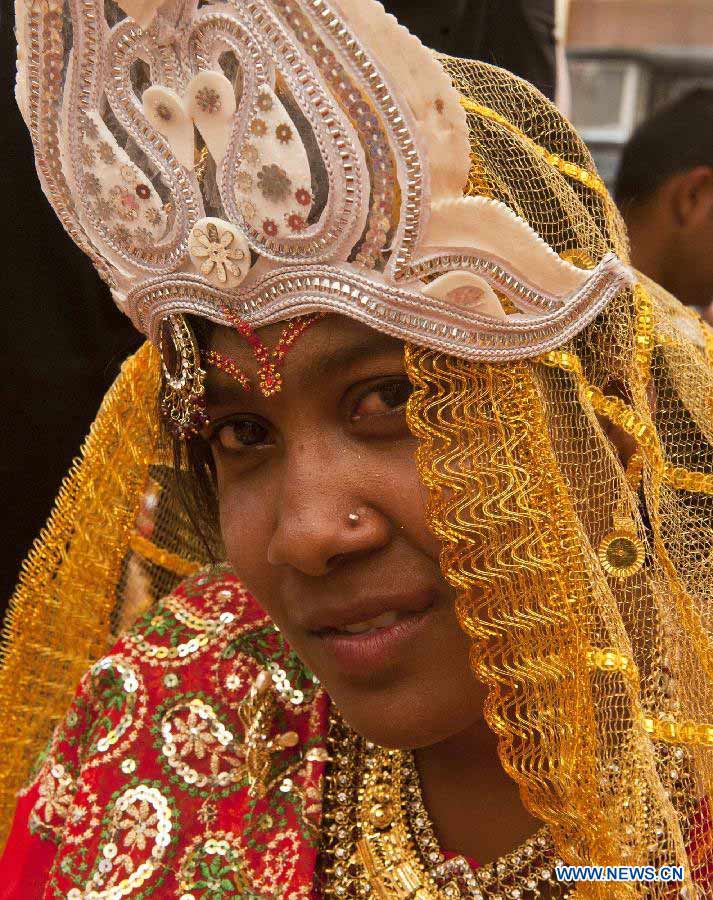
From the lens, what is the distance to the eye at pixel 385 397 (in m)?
1.11

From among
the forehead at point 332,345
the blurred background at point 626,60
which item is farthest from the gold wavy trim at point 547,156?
the blurred background at point 626,60

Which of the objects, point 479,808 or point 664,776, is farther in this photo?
point 479,808

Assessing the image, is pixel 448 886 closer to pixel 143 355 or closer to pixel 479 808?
pixel 479 808

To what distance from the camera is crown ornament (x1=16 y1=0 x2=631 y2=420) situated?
1.03 m

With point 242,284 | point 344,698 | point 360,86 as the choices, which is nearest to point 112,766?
point 344,698

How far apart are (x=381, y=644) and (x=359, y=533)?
13cm

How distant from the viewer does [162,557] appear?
5.57 ft

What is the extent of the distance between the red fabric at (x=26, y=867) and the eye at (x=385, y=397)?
0.80m

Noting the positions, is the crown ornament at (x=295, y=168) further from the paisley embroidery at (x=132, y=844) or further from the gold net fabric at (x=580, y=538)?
the paisley embroidery at (x=132, y=844)

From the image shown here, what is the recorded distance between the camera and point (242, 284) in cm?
110

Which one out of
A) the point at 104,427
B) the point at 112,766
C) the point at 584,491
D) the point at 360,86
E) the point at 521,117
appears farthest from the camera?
the point at 104,427

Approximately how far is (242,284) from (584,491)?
0.43m

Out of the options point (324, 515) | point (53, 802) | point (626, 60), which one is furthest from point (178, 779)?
point (626, 60)

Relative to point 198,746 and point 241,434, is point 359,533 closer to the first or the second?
point 241,434
